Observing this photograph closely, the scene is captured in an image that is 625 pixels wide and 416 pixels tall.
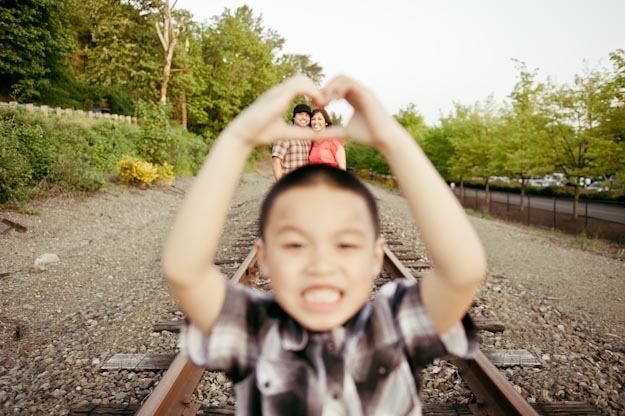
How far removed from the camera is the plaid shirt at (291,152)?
17.8ft

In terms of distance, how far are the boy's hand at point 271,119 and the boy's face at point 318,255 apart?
14cm

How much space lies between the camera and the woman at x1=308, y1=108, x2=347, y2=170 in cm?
485

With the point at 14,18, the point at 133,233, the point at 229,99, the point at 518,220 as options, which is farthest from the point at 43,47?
the point at 518,220

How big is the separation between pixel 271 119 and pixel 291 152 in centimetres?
446

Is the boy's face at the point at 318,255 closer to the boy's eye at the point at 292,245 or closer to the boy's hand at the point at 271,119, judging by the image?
the boy's eye at the point at 292,245

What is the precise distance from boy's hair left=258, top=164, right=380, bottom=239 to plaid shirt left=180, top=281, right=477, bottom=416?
220 mm

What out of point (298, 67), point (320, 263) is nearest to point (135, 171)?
point (320, 263)

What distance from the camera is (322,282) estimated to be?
102 centimetres

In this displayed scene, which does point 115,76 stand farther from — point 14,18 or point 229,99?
point 229,99

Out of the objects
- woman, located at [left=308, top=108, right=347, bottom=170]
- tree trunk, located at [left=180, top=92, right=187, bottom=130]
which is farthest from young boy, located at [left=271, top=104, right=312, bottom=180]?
tree trunk, located at [left=180, top=92, right=187, bottom=130]

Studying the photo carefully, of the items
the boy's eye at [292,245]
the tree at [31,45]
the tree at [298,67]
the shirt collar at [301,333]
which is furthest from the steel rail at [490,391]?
the tree at [298,67]

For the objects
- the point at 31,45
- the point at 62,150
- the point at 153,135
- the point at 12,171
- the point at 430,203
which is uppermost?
the point at 31,45

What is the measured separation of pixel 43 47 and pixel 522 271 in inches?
976

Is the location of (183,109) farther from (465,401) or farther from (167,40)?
(465,401)
